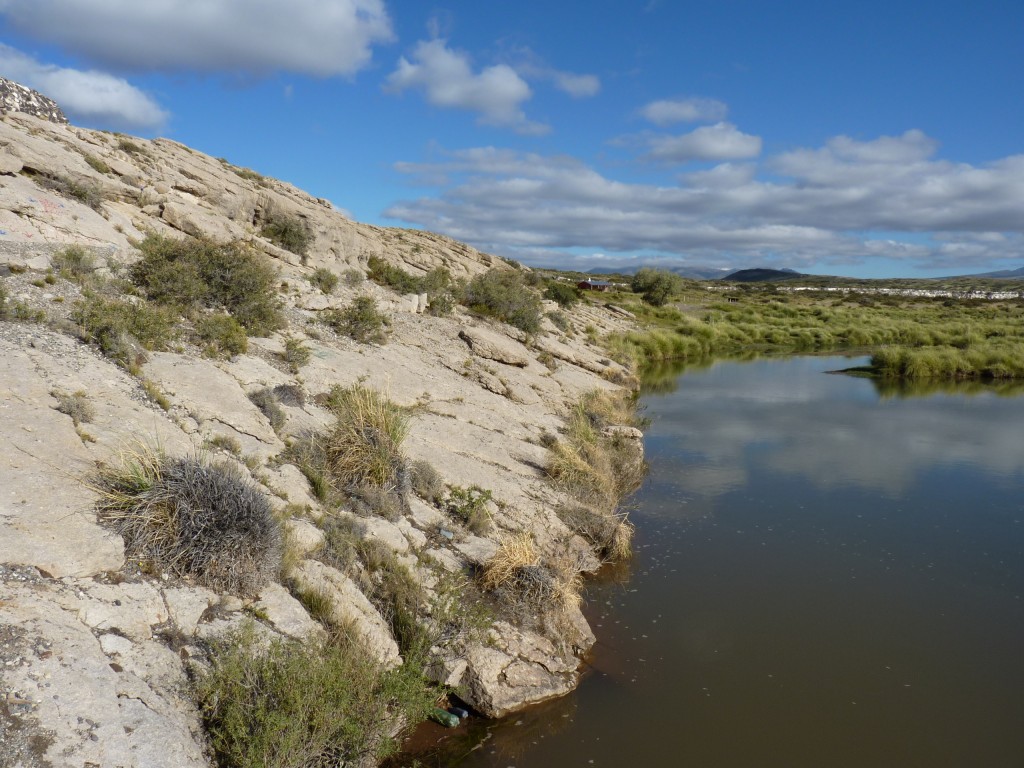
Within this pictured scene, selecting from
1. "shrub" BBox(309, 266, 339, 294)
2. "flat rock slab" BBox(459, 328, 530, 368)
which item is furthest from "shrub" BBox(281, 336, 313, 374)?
"flat rock slab" BBox(459, 328, 530, 368)

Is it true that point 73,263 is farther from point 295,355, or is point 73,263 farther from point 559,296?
point 559,296

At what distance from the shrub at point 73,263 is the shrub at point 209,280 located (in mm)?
837

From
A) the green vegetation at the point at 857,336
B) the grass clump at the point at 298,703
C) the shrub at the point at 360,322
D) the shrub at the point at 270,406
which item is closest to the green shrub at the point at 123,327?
the shrub at the point at 270,406

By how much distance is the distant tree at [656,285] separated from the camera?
201 ft

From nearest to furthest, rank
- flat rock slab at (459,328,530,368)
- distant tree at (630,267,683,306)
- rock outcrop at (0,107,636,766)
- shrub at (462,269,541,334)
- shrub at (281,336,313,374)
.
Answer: rock outcrop at (0,107,636,766)
shrub at (281,336,313,374)
flat rock slab at (459,328,530,368)
shrub at (462,269,541,334)
distant tree at (630,267,683,306)

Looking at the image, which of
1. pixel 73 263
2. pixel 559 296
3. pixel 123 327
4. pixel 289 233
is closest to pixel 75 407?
pixel 123 327

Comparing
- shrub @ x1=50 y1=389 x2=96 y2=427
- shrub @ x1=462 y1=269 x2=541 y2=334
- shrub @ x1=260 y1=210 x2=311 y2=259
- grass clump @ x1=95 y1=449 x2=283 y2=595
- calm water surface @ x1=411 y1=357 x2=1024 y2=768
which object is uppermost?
shrub @ x1=260 y1=210 x2=311 y2=259

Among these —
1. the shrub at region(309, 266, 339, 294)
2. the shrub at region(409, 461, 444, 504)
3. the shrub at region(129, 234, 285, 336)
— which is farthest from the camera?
the shrub at region(309, 266, 339, 294)

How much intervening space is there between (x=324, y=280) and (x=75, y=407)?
1061 centimetres

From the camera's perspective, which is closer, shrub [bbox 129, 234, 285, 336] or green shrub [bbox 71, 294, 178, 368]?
green shrub [bbox 71, 294, 178, 368]

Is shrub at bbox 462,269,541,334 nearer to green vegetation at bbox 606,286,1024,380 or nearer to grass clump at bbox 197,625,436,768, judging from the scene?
green vegetation at bbox 606,286,1024,380

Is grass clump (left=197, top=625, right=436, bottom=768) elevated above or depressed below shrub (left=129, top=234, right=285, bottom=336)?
below

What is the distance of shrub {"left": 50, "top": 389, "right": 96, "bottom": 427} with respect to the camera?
26.2ft

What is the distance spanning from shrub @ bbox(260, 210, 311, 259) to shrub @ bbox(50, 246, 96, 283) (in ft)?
26.4
